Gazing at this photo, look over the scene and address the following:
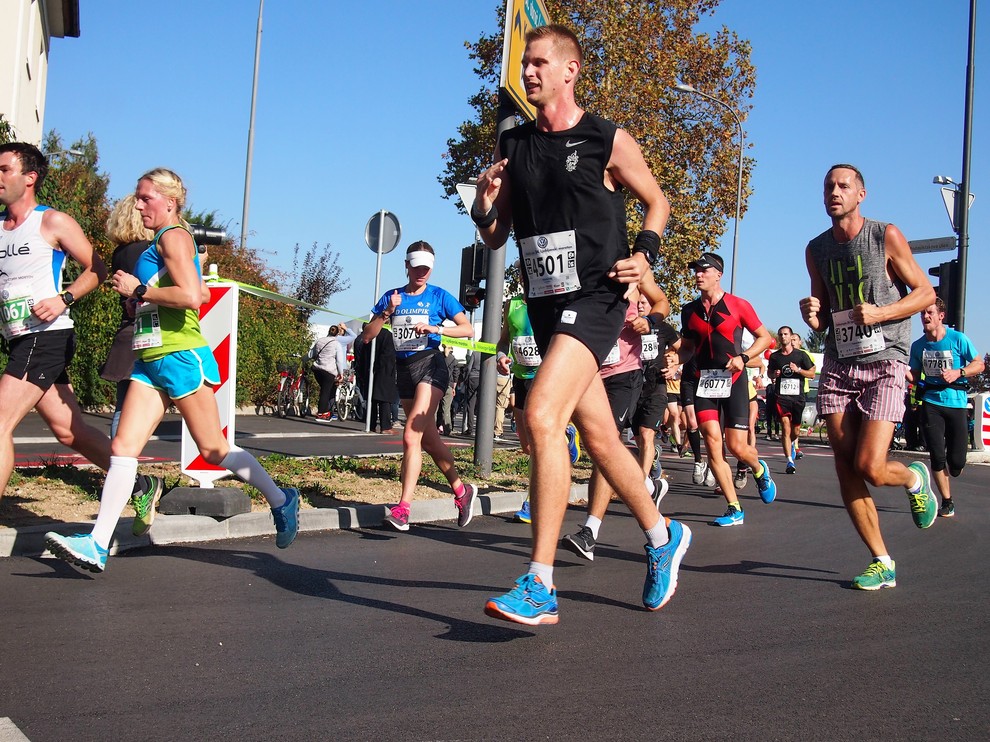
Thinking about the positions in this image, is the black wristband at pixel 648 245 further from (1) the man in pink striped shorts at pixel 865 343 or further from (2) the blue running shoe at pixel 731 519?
(2) the blue running shoe at pixel 731 519

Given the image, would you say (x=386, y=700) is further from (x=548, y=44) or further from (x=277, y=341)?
(x=277, y=341)

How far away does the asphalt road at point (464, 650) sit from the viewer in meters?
3.05

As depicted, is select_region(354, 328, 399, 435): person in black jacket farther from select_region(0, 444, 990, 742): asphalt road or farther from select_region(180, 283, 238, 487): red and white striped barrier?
select_region(0, 444, 990, 742): asphalt road

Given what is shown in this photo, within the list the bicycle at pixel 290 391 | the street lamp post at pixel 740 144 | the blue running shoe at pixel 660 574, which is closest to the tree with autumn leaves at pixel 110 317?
the bicycle at pixel 290 391

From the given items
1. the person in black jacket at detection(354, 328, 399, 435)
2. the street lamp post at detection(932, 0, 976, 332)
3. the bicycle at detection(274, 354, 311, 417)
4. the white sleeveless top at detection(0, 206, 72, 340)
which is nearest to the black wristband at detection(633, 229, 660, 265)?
the white sleeveless top at detection(0, 206, 72, 340)

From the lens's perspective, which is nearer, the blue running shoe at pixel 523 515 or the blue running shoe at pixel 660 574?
the blue running shoe at pixel 660 574

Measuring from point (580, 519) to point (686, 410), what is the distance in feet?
17.1

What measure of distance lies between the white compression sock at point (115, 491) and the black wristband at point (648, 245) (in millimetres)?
2670

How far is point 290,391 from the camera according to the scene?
23.2m

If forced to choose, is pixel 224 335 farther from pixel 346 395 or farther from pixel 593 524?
pixel 346 395

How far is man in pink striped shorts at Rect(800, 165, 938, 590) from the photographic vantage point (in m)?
5.56

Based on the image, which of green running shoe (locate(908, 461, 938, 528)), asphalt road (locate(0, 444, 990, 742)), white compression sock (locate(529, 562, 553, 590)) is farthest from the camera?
green running shoe (locate(908, 461, 938, 528))

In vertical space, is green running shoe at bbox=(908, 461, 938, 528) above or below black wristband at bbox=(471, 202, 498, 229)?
below

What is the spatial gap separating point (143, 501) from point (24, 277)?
4.41ft
